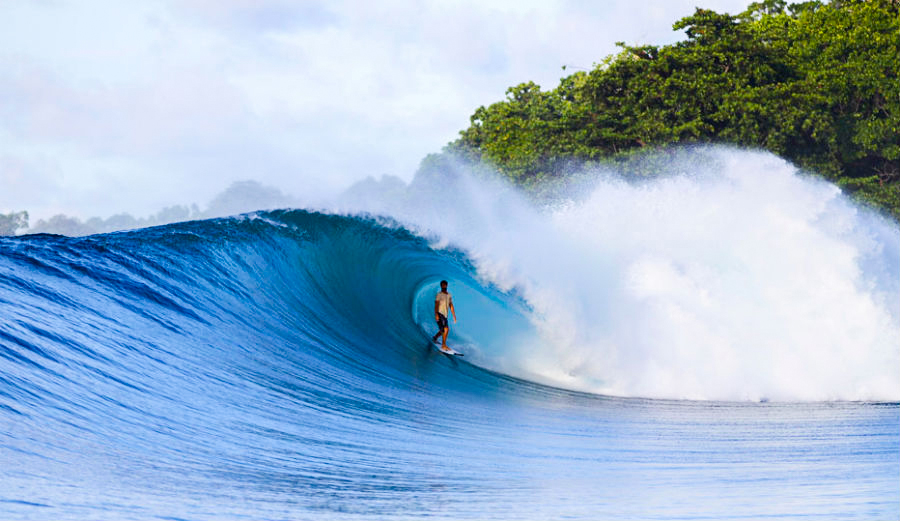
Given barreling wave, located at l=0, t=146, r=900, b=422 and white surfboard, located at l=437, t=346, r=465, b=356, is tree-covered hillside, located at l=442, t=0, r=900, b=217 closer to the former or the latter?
barreling wave, located at l=0, t=146, r=900, b=422

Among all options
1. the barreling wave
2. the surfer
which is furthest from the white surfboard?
the barreling wave

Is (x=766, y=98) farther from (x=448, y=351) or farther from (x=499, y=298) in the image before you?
(x=448, y=351)

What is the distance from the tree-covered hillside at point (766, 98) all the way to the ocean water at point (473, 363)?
9.77 metres

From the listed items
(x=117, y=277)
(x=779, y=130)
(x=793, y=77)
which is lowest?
(x=117, y=277)

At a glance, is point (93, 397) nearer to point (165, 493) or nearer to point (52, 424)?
point (52, 424)

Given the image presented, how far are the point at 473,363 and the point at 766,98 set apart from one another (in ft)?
61.2

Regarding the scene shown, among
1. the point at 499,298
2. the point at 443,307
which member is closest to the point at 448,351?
the point at 443,307

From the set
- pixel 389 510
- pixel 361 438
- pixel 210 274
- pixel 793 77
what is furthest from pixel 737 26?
pixel 389 510

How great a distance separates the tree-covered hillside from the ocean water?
Answer: 9.77 meters

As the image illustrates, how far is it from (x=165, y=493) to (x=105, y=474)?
0.45 meters

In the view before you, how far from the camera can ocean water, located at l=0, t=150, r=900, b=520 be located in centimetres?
600

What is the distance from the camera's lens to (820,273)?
14570mm

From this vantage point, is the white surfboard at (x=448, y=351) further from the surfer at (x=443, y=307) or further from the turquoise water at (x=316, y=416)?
the turquoise water at (x=316, y=416)

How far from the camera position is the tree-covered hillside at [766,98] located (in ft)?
90.0
